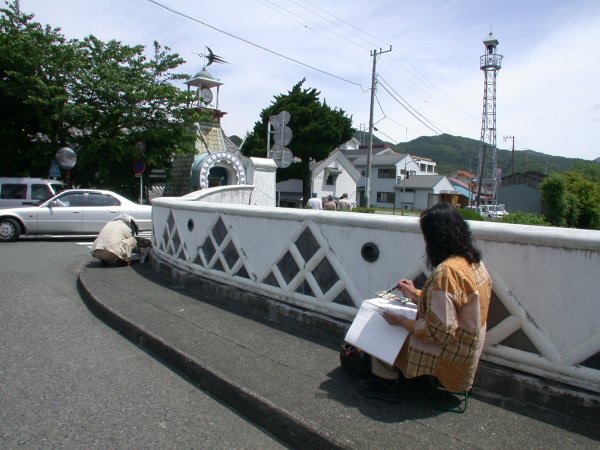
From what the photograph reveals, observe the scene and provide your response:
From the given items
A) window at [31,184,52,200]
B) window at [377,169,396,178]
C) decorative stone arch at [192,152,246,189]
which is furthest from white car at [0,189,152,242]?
window at [377,169,396,178]

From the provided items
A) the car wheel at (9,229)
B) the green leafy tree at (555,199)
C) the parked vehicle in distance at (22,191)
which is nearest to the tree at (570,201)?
the green leafy tree at (555,199)

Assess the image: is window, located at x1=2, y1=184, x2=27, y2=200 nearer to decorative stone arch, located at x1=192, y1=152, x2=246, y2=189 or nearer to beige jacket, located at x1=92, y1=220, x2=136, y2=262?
beige jacket, located at x1=92, y1=220, x2=136, y2=262

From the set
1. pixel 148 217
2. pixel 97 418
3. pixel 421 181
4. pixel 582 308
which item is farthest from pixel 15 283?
pixel 421 181

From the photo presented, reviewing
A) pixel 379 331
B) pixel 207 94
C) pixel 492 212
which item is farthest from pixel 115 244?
pixel 492 212

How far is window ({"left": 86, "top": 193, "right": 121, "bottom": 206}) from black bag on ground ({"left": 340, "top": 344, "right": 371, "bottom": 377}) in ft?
38.9

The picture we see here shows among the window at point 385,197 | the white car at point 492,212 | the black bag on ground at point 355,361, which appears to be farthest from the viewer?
the window at point 385,197

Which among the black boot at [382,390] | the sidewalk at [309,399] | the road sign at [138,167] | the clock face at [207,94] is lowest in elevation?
the sidewalk at [309,399]

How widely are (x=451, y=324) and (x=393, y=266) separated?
3.67 ft

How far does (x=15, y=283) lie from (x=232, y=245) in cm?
437

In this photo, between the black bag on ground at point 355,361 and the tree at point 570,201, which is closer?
the black bag on ground at point 355,361

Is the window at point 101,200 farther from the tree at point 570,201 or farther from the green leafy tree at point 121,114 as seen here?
the tree at point 570,201

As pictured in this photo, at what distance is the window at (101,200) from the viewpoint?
13.4 meters

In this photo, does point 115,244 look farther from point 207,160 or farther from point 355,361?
point 207,160

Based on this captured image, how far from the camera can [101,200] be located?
13516 millimetres
